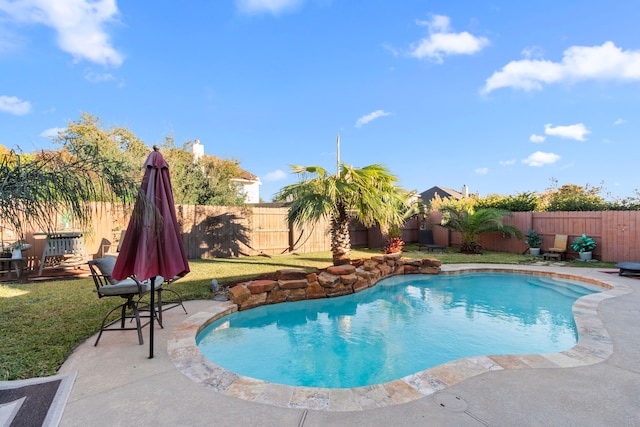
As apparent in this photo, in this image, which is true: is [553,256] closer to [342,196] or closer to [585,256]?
[585,256]

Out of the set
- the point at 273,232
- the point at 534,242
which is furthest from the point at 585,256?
the point at 273,232

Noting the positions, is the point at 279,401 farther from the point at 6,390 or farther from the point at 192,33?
the point at 192,33


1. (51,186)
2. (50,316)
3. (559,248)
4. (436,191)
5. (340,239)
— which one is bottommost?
(50,316)

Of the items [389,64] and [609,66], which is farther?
[389,64]

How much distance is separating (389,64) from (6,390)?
1223cm

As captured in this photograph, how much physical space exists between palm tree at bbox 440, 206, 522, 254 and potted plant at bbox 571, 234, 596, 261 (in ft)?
7.24

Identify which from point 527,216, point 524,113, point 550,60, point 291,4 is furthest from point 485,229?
point 291,4

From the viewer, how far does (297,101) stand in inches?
592

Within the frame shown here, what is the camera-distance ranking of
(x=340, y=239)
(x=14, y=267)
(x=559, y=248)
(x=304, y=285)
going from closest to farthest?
(x=304, y=285) → (x=14, y=267) → (x=340, y=239) → (x=559, y=248)

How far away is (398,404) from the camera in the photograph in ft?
8.08

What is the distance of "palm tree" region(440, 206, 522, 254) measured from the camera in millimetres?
13047

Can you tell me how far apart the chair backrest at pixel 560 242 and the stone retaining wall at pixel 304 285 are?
760cm

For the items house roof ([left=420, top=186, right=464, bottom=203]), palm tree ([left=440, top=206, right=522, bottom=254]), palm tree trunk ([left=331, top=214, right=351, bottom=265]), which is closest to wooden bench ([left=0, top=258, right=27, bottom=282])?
palm tree trunk ([left=331, top=214, right=351, bottom=265])

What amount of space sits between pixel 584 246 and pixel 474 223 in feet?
11.8
